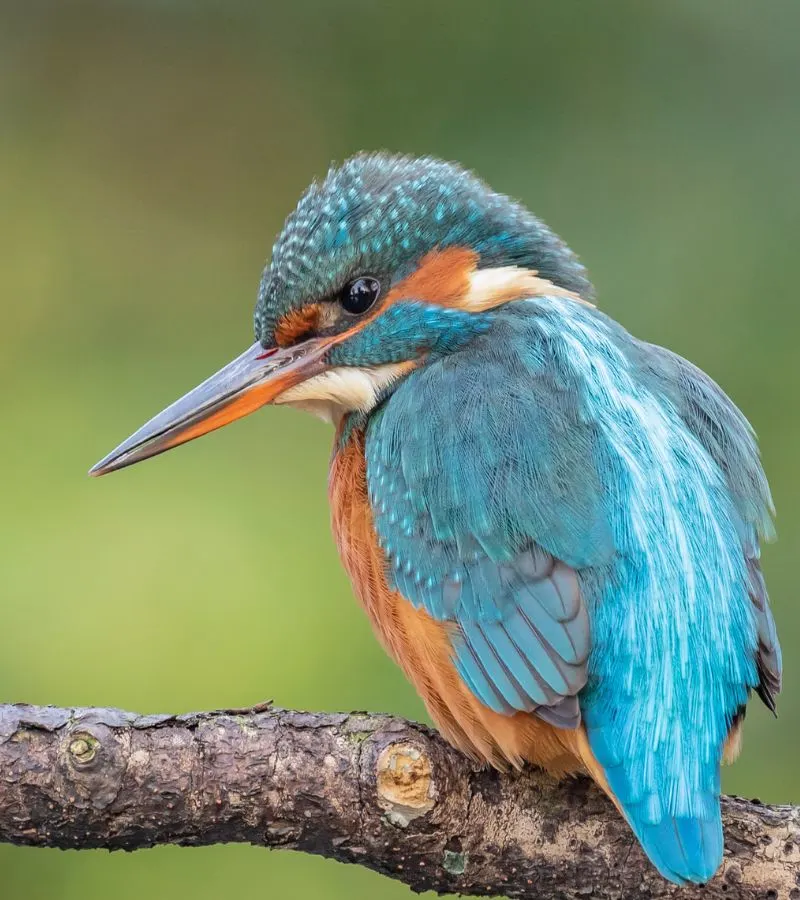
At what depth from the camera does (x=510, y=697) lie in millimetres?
1769

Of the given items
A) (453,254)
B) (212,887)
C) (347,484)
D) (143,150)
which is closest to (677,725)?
(347,484)

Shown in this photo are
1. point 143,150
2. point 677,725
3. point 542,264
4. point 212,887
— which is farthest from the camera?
point 143,150

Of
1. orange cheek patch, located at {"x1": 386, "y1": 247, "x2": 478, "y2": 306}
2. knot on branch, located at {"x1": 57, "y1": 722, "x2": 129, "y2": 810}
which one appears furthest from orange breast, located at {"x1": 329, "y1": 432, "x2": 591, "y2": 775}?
knot on branch, located at {"x1": 57, "y1": 722, "x2": 129, "y2": 810}

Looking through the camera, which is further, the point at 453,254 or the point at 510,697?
the point at 453,254

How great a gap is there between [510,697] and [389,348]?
24.7 inches

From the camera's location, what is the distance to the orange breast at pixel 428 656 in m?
1.82

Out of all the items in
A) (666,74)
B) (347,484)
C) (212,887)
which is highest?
(666,74)

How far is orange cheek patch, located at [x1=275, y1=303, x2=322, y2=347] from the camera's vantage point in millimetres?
2152

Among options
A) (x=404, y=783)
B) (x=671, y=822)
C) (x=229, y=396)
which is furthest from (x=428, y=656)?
(x=229, y=396)

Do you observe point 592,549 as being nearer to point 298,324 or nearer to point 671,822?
point 671,822

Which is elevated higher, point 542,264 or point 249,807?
point 542,264

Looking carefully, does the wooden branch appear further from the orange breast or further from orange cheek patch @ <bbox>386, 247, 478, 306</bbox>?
orange cheek patch @ <bbox>386, 247, 478, 306</bbox>

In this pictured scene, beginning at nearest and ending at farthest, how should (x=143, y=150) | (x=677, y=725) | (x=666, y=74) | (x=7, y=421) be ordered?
(x=677, y=725) < (x=7, y=421) < (x=666, y=74) < (x=143, y=150)

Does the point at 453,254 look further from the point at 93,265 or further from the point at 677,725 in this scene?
the point at 93,265
